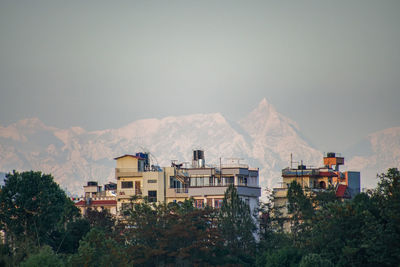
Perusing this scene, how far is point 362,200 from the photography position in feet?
285

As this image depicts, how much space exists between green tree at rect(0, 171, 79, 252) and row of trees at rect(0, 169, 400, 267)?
4.0 inches

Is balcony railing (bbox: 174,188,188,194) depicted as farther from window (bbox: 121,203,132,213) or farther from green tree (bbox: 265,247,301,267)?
green tree (bbox: 265,247,301,267)

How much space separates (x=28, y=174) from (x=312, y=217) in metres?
30.1

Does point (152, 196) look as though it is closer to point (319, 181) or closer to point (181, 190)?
point (181, 190)

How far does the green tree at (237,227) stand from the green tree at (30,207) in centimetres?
1726

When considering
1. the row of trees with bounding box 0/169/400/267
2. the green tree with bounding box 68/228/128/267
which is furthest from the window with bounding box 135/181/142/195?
the green tree with bounding box 68/228/128/267

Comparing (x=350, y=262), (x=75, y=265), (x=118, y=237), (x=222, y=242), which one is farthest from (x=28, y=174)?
(x=350, y=262)

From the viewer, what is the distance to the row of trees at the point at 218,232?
76.1 m

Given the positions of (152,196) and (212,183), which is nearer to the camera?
(212,183)

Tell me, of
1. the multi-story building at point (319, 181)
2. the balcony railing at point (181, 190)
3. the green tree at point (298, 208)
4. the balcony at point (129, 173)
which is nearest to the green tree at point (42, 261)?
the green tree at point (298, 208)

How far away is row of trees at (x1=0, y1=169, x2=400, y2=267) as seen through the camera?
250 ft

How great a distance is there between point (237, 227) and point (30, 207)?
21603 millimetres

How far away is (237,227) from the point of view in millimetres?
92875

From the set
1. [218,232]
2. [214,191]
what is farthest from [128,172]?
[218,232]
